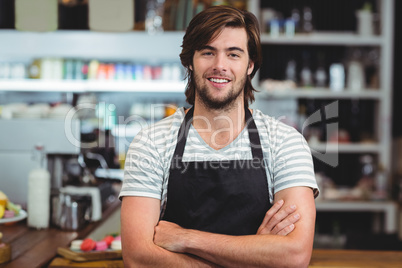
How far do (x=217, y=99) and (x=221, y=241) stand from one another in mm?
494

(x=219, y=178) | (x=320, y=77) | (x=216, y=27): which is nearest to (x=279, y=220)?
(x=219, y=178)

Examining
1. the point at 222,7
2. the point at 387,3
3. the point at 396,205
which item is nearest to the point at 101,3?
the point at 222,7

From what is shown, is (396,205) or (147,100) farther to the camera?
(147,100)

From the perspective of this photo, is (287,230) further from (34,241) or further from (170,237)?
(34,241)

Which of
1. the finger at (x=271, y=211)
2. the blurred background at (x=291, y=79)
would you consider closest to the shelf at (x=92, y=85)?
the blurred background at (x=291, y=79)

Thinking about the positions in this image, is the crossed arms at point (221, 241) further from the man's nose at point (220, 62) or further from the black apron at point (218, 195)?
the man's nose at point (220, 62)

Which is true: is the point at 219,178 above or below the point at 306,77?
below

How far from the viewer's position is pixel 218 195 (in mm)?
1668

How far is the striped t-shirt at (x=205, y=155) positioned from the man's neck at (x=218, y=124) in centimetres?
2

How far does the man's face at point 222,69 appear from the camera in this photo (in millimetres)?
1691

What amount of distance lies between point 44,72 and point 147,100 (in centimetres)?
92

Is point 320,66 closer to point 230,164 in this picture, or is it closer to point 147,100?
point 147,100

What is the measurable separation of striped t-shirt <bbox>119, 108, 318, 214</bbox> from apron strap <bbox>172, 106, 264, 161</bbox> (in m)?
0.01

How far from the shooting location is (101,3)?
8.77ft
